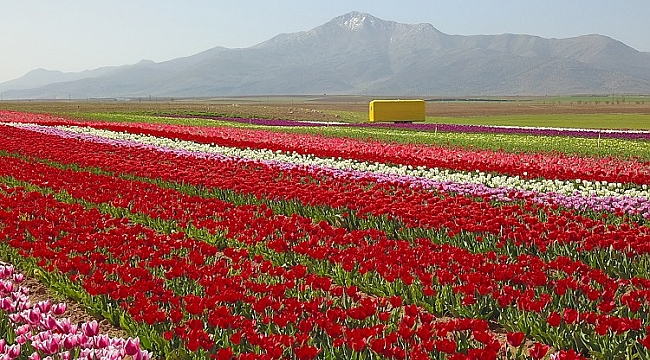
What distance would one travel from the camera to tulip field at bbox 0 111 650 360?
449 centimetres

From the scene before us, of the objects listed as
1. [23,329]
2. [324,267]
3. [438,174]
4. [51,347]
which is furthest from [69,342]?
[438,174]

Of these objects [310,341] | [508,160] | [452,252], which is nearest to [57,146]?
[508,160]

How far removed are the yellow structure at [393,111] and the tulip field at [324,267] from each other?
114 ft

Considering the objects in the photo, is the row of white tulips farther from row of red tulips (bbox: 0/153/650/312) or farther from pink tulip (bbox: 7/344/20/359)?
pink tulip (bbox: 7/344/20/359)

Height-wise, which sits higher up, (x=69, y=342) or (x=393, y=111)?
(x=69, y=342)

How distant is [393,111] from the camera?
48500 mm

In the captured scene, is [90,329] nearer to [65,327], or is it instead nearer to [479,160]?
[65,327]

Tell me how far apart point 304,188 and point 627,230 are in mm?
5019

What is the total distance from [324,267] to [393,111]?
4236cm

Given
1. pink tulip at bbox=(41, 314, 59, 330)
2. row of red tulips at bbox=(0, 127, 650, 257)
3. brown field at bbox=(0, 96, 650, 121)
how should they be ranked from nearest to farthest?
pink tulip at bbox=(41, 314, 59, 330) → row of red tulips at bbox=(0, 127, 650, 257) → brown field at bbox=(0, 96, 650, 121)

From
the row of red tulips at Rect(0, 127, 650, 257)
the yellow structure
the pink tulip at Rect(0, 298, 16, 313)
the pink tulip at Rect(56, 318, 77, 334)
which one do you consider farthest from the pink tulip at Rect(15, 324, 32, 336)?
the yellow structure

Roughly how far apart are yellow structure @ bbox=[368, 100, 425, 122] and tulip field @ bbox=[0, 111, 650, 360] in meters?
34.9

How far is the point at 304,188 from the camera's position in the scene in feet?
35.5

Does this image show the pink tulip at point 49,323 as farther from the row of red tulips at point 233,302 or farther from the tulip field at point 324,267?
the row of red tulips at point 233,302
